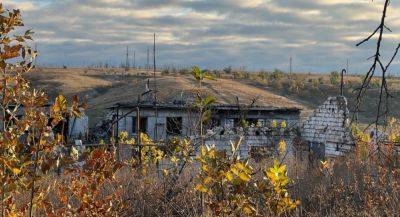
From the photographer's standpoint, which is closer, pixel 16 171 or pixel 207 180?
pixel 16 171

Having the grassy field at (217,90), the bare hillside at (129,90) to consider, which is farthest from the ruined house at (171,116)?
the grassy field at (217,90)

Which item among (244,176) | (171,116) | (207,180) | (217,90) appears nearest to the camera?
(244,176)

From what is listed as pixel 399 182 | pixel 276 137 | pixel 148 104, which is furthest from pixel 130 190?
pixel 148 104

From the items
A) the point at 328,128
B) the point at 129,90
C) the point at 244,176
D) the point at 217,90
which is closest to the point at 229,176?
the point at 244,176

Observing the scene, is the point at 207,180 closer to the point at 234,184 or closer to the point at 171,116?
the point at 234,184

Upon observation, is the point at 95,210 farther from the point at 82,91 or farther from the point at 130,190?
the point at 82,91

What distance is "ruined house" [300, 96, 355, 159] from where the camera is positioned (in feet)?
57.0

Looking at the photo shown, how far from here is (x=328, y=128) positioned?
710 inches

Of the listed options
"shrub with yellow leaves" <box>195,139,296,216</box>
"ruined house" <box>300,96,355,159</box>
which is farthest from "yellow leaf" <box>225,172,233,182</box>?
"ruined house" <box>300,96,355,159</box>

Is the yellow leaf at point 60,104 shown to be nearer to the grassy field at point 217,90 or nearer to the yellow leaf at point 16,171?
the yellow leaf at point 16,171

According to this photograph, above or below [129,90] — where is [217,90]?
above

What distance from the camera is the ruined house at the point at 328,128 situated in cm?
1736

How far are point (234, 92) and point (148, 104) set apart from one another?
21.5m

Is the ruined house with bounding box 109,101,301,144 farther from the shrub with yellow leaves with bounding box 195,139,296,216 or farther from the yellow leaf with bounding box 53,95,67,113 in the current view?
the yellow leaf with bounding box 53,95,67,113
